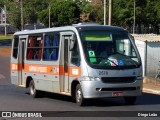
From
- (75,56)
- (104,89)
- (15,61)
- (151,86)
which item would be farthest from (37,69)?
(151,86)

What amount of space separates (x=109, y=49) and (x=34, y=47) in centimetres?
443

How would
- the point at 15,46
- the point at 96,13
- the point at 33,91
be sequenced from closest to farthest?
the point at 33,91 → the point at 15,46 → the point at 96,13

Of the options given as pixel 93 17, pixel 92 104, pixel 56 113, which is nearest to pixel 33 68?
pixel 92 104

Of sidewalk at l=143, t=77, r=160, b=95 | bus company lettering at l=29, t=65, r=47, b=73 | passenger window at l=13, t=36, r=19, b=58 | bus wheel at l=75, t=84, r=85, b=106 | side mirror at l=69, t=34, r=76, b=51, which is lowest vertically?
sidewalk at l=143, t=77, r=160, b=95

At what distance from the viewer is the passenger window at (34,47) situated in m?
19.9

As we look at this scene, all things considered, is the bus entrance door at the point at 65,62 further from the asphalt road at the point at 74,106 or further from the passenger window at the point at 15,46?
the passenger window at the point at 15,46

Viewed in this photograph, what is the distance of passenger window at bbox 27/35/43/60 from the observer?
19.9m

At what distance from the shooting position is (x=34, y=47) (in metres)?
20.4

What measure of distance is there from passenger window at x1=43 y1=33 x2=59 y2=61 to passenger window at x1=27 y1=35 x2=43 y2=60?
485 millimetres

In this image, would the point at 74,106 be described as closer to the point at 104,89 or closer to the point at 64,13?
the point at 104,89

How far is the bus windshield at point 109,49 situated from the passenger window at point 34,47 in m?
3.42

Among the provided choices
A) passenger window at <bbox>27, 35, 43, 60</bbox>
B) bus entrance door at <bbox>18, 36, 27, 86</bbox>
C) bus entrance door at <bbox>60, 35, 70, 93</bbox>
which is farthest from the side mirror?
bus entrance door at <bbox>18, 36, 27, 86</bbox>

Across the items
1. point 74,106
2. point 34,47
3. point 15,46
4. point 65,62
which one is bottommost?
point 74,106

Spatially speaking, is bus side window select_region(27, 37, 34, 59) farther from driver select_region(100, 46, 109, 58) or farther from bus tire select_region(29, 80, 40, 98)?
driver select_region(100, 46, 109, 58)
